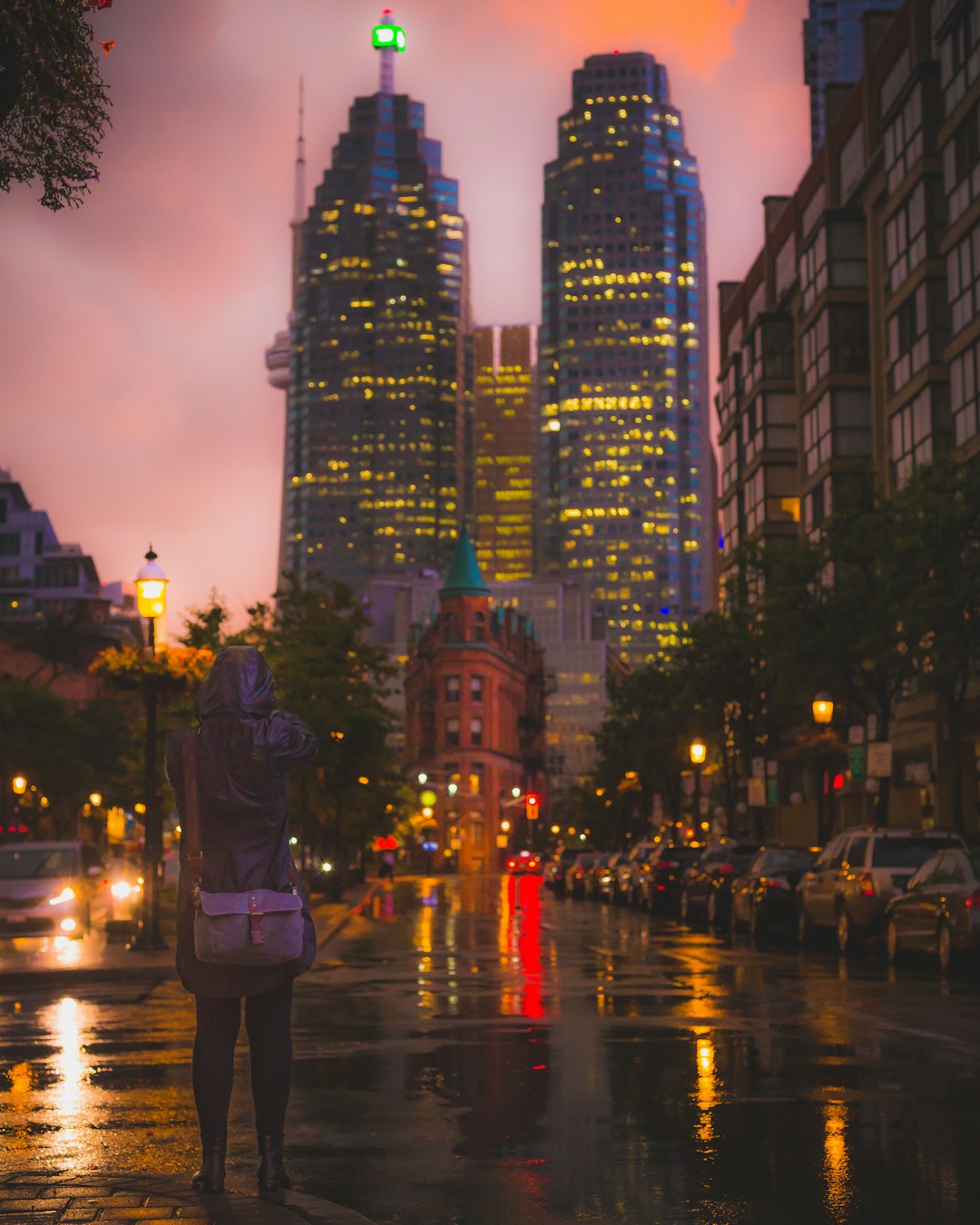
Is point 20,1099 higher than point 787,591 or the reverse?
the reverse

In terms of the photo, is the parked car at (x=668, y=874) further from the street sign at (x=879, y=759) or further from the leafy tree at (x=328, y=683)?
the leafy tree at (x=328, y=683)

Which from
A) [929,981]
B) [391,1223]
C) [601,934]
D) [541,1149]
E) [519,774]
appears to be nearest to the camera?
[391,1223]

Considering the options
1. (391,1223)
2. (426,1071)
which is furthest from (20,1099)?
(391,1223)

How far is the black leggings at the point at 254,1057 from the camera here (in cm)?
695

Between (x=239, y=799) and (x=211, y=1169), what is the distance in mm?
1434

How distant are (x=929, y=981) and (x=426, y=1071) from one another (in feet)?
32.7

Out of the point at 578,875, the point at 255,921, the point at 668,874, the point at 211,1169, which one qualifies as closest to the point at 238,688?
the point at 255,921

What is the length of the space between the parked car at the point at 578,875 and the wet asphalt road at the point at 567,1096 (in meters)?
41.5

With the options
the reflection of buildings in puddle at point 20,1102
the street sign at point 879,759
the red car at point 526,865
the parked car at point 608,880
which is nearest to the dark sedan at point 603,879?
the parked car at point 608,880

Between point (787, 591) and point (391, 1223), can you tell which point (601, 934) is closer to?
point (787, 591)

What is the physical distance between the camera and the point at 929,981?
19.8 m

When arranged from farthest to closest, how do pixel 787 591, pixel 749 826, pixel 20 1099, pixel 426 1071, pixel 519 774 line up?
pixel 519 774, pixel 749 826, pixel 787 591, pixel 426 1071, pixel 20 1099

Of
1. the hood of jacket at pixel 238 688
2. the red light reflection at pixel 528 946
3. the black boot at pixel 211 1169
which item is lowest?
the red light reflection at pixel 528 946

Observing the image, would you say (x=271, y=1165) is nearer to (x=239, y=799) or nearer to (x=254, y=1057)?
(x=254, y=1057)
